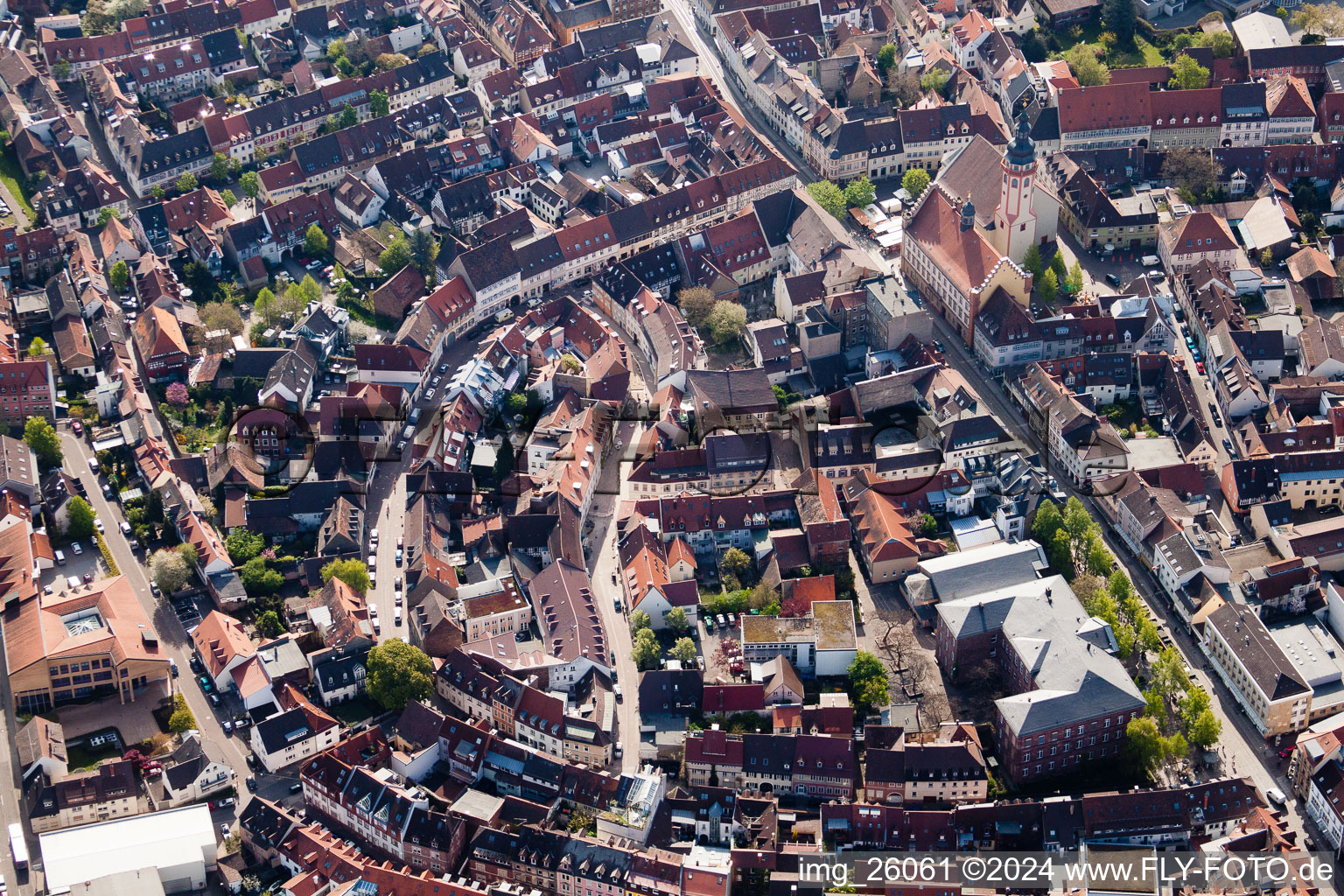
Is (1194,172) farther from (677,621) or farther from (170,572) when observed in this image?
(170,572)

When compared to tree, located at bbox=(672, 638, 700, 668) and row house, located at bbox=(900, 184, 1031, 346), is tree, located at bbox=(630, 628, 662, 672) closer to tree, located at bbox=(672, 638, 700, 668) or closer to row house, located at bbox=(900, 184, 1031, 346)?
tree, located at bbox=(672, 638, 700, 668)

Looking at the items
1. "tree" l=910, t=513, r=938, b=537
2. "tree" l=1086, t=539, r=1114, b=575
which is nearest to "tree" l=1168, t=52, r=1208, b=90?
"tree" l=1086, t=539, r=1114, b=575

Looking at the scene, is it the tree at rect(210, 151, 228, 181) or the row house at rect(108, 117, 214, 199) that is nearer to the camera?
the row house at rect(108, 117, 214, 199)

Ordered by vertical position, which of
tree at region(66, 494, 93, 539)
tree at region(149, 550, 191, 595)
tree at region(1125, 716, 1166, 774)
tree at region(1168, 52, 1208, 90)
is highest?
tree at region(1168, 52, 1208, 90)

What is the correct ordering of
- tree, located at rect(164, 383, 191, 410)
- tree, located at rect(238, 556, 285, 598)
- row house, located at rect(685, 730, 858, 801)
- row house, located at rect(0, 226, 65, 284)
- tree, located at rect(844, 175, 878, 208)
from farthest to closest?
tree, located at rect(844, 175, 878, 208)
row house, located at rect(0, 226, 65, 284)
tree, located at rect(164, 383, 191, 410)
tree, located at rect(238, 556, 285, 598)
row house, located at rect(685, 730, 858, 801)

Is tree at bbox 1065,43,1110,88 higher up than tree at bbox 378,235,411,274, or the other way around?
tree at bbox 1065,43,1110,88

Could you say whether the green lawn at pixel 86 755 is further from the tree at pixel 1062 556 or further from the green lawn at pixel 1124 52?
the green lawn at pixel 1124 52
